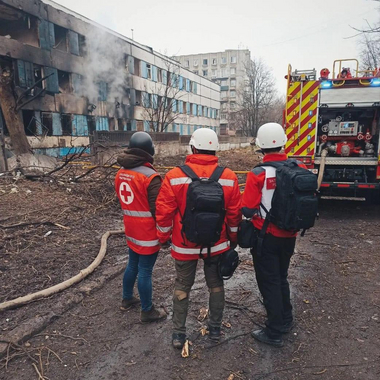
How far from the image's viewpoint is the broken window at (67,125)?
24484 millimetres

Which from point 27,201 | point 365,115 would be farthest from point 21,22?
point 365,115

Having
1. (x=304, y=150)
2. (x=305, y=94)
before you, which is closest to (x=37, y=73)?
(x=305, y=94)

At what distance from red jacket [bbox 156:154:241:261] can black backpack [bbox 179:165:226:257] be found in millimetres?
78

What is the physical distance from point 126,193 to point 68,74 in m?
24.8

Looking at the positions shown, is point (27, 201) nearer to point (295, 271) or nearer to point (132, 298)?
point (132, 298)

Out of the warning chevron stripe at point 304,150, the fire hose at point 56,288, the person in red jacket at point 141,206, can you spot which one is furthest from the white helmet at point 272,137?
the warning chevron stripe at point 304,150

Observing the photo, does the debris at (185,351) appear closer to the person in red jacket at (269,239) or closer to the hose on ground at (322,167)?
the person in red jacket at (269,239)

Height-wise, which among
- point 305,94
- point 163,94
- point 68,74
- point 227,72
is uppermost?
point 227,72

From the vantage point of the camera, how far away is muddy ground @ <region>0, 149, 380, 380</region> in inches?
103

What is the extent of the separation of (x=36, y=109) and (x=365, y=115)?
20708mm

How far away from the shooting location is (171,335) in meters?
3.07

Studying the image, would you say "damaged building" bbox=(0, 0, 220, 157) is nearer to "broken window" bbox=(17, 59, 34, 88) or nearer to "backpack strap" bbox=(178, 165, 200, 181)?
"broken window" bbox=(17, 59, 34, 88)

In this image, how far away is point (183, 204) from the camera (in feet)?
9.07

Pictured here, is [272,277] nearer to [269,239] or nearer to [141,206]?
[269,239]
